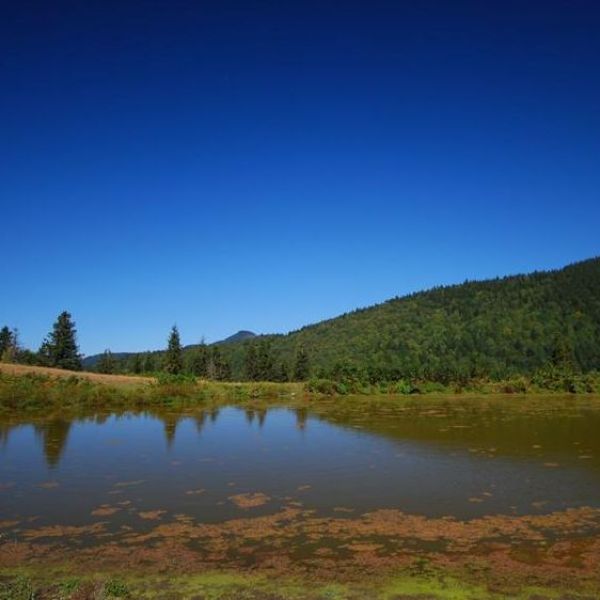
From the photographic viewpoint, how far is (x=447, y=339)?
93.1 meters

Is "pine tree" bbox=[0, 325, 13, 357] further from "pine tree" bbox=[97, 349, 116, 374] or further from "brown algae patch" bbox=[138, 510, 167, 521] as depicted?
"brown algae patch" bbox=[138, 510, 167, 521]

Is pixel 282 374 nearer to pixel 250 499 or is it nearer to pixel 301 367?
pixel 301 367

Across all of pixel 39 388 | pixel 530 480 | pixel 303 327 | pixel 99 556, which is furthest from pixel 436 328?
pixel 99 556

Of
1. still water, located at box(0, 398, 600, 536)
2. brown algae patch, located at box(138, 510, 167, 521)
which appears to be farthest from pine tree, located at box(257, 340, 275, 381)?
brown algae patch, located at box(138, 510, 167, 521)

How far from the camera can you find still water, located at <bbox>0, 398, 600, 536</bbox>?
11781 millimetres

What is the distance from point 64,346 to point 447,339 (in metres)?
57.5

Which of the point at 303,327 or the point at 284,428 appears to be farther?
the point at 303,327

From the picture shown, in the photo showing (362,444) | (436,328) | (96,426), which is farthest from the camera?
(436,328)

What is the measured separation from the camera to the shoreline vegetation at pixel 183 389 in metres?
32.1

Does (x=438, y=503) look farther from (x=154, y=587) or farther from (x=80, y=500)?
(x=80, y=500)

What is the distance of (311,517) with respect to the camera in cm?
1095

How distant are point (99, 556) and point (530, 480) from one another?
9978 millimetres

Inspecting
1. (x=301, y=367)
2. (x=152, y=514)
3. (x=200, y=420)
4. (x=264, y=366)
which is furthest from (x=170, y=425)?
(x=264, y=366)

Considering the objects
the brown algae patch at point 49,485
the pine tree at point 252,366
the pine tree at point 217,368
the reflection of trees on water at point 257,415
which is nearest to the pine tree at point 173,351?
the pine tree at point 217,368
